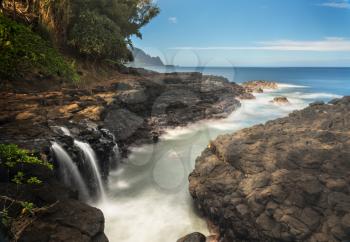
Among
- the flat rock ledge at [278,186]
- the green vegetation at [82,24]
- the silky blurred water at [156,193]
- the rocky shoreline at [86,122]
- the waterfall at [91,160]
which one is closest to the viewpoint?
the rocky shoreline at [86,122]

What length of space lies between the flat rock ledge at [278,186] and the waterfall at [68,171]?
195 inches

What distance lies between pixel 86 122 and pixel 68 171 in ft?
13.6

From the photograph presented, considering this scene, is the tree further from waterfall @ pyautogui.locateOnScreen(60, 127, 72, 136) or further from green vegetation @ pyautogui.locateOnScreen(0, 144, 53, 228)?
green vegetation @ pyautogui.locateOnScreen(0, 144, 53, 228)

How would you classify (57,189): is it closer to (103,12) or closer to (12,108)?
(12,108)

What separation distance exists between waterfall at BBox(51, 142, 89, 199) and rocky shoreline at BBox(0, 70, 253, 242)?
33 centimetres

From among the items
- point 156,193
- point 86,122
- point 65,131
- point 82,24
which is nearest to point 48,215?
A: point 65,131

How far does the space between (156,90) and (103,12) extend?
12.0m

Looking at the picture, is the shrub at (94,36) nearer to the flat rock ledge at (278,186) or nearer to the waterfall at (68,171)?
the waterfall at (68,171)

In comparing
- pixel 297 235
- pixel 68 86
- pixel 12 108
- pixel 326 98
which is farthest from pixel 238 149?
pixel 326 98

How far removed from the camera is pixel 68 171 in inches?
566

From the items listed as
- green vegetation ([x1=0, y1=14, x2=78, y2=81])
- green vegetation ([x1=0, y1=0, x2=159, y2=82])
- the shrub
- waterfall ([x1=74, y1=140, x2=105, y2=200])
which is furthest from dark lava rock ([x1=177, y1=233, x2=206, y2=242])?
the shrub

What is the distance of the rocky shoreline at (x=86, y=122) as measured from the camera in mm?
9289

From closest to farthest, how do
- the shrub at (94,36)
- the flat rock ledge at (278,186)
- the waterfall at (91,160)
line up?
the flat rock ledge at (278,186)
the waterfall at (91,160)
the shrub at (94,36)

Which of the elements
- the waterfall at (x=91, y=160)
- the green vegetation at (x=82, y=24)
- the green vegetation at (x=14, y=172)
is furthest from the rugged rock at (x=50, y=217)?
the green vegetation at (x=82, y=24)
